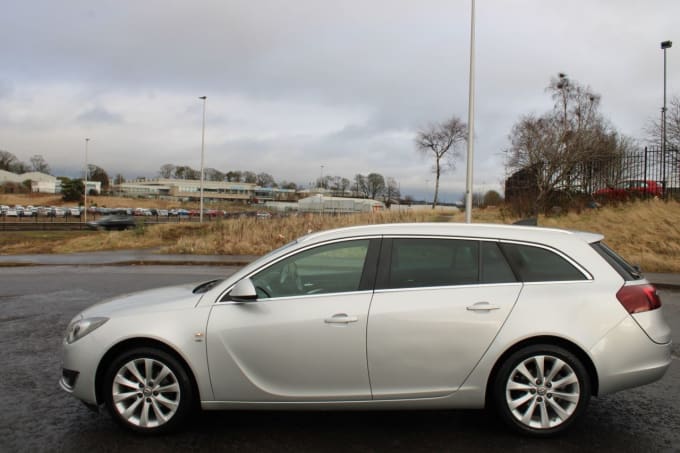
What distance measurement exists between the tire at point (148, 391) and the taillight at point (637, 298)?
10.8 ft

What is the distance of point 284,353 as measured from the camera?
363 centimetres

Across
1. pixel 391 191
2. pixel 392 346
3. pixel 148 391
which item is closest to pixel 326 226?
pixel 148 391

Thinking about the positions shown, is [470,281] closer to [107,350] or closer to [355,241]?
[355,241]

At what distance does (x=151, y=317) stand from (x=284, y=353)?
1.06m

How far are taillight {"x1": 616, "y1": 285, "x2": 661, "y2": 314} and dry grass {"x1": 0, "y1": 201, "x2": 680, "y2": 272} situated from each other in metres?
11.9

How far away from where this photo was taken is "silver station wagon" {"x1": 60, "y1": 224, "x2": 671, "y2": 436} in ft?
11.9

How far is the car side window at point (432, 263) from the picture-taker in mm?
3826

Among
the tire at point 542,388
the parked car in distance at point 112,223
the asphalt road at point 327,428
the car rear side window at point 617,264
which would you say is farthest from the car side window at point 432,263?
the parked car in distance at point 112,223

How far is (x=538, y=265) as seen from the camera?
3.89 meters

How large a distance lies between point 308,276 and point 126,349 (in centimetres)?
150

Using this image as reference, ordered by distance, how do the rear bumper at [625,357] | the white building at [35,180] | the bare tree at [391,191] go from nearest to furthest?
the rear bumper at [625,357], the bare tree at [391,191], the white building at [35,180]

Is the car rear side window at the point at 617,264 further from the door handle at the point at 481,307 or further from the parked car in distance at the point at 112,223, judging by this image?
the parked car in distance at the point at 112,223

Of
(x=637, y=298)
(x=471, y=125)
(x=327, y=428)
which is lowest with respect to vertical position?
(x=327, y=428)

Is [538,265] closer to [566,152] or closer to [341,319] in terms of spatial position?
[341,319]
